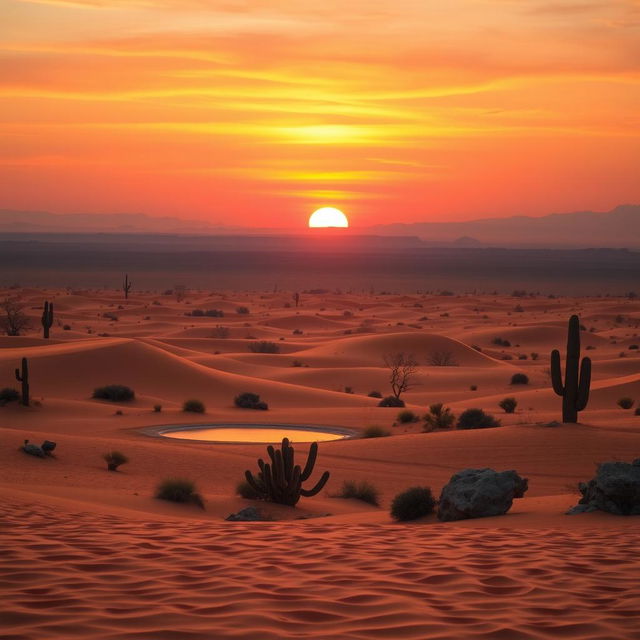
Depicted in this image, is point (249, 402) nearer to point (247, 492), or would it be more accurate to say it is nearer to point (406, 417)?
point (406, 417)

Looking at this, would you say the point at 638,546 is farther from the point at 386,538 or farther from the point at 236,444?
the point at 236,444

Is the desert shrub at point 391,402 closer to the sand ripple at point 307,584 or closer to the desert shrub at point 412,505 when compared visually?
the desert shrub at point 412,505

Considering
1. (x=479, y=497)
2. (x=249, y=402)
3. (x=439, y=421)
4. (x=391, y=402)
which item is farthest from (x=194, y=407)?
(x=479, y=497)

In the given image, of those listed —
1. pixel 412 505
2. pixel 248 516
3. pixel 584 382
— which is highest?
pixel 584 382

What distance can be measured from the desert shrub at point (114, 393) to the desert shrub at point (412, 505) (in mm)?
24457

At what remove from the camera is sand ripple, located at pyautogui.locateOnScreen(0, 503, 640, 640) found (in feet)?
25.5

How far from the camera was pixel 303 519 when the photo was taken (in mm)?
16172

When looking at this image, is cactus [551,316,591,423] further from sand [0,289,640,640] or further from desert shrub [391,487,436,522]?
desert shrub [391,487,436,522]

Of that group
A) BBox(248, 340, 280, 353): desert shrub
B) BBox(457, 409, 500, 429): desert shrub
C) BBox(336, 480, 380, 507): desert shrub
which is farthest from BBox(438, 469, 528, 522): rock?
BBox(248, 340, 280, 353): desert shrub

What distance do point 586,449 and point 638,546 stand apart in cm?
1361

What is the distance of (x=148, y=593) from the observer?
28.6 ft

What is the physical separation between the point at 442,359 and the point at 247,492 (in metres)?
39.8

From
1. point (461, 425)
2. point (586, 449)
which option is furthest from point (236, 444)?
point (586, 449)

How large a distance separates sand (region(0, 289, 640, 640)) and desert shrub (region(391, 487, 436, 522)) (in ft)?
1.66
